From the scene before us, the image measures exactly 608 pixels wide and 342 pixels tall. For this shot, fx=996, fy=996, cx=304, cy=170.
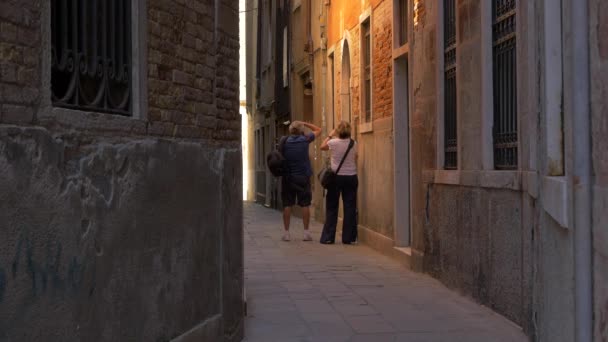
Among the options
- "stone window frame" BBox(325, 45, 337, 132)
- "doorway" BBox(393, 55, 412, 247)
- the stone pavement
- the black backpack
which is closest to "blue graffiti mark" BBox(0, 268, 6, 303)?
the stone pavement

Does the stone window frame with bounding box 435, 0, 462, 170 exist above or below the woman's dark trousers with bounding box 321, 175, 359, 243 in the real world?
above

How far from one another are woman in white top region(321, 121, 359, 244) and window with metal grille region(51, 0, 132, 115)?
865cm

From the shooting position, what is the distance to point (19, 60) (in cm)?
411

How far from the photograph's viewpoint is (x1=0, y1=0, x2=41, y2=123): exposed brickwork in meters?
3.99

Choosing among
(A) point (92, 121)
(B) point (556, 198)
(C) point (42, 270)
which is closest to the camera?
(C) point (42, 270)

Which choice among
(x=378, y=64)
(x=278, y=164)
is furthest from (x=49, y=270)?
(x=278, y=164)

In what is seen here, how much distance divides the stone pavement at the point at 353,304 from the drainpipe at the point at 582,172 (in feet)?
7.67

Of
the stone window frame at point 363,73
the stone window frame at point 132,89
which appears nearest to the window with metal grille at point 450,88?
the stone window frame at point 363,73

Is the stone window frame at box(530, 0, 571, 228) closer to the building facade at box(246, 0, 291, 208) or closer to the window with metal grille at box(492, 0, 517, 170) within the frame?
the window with metal grille at box(492, 0, 517, 170)

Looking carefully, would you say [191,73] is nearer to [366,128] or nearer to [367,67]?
[366,128]

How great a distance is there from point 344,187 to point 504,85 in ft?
20.5

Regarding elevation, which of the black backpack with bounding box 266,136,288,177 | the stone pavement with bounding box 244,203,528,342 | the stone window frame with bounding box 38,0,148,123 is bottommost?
the stone pavement with bounding box 244,203,528,342

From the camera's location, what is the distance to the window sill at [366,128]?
13742 millimetres

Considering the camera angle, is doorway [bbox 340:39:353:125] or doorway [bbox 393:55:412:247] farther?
doorway [bbox 340:39:353:125]
